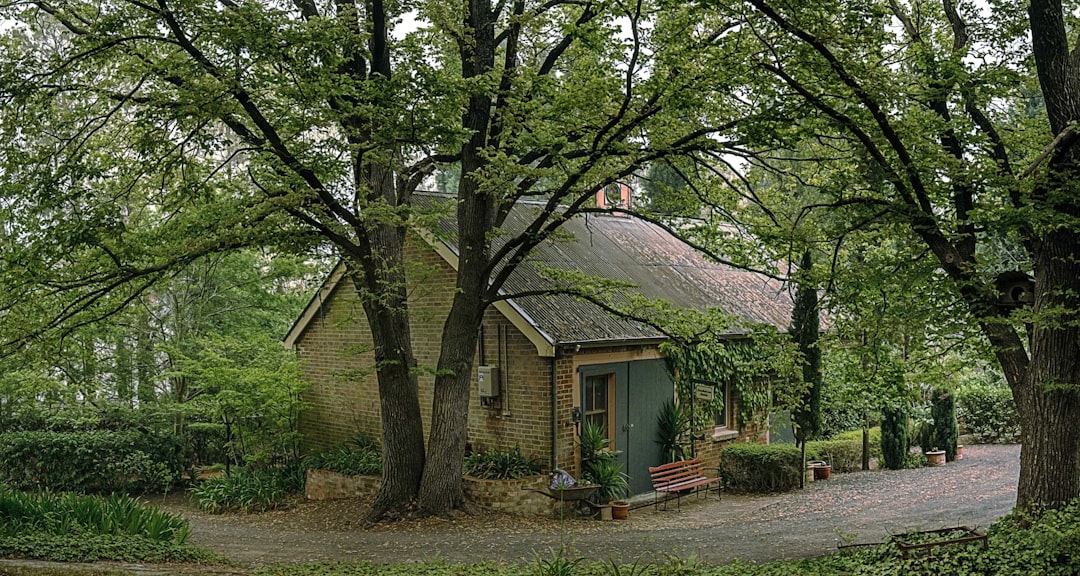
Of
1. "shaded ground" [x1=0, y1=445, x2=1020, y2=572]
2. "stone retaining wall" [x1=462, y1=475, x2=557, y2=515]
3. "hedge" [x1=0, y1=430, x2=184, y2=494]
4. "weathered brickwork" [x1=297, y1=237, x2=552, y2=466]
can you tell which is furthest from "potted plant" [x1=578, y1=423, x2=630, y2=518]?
"hedge" [x1=0, y1=430, x2=184, y2=494]

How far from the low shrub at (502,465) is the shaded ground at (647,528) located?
2.91ft

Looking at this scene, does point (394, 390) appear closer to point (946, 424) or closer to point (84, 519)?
point (84, 519)

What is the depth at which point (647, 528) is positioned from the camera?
13.6 metres

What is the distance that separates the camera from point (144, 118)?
10523 mm

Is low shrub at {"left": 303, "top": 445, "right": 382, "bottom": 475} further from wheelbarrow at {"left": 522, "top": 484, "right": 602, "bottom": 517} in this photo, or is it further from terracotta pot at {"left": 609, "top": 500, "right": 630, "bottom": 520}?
terracotta pot at {"left": 609, "top": 500, "right": 630, "bottom": 520}

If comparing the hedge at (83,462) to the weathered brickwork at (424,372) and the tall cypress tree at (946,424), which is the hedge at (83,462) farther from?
the tall cypress tree at (946,424)

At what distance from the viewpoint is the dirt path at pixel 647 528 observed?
37.3 ft

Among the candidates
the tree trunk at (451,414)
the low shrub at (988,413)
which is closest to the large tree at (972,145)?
the tree trunk at (451,414)

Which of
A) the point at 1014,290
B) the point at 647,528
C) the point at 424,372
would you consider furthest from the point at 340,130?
the point at 1014,290

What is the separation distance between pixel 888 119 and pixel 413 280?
31.9ft

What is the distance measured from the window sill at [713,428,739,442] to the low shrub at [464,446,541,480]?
5.41m

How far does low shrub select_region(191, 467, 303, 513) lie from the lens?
16.3m

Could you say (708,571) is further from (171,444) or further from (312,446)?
(171,444)

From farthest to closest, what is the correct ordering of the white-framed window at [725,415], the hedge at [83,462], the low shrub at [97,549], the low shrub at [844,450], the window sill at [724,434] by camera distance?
the low shrub at [844,450] < the white-framed window at [725,415] < the window sill at [724,434] < the hedge at [83,462] < the low shrub at [97,549]
